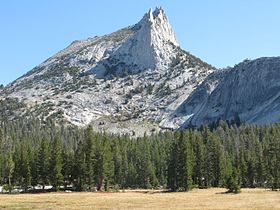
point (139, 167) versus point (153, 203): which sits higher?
point (139, 167)

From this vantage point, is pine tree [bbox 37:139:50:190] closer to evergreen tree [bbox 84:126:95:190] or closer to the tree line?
the tree line

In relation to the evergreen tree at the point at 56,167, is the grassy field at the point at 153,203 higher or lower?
lower

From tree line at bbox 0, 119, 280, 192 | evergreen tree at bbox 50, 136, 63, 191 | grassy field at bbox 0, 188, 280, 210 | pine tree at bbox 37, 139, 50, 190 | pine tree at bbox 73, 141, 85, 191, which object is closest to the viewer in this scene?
grassy field at bbox 0, 188, 280, 210

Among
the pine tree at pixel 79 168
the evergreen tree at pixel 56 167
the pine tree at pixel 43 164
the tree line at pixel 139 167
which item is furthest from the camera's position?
the pine tree at pixel 43 164

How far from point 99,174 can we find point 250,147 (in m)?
74.7

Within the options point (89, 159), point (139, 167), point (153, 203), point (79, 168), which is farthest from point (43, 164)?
point (153, 203)

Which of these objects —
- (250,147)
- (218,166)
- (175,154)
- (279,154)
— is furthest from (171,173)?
(250,147)

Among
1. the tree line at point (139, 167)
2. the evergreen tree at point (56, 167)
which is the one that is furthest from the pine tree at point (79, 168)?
the evergreen tree at point (56, 167)

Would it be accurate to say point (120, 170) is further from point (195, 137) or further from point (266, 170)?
point (266, 170)

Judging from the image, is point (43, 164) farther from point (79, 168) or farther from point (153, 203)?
point (153, 203)

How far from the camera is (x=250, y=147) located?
174 metres

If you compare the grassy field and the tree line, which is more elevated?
the tree line

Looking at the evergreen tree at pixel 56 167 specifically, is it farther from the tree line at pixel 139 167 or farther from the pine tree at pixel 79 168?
the pine tree at pixel 79 168

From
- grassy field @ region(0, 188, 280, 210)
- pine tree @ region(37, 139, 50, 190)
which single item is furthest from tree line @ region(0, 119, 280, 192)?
grassy field @ region(0, 188, 280, 210)
